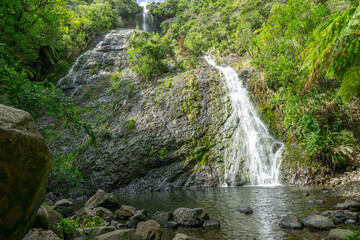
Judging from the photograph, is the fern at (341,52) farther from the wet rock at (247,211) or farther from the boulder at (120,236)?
the boulder at (120,236)

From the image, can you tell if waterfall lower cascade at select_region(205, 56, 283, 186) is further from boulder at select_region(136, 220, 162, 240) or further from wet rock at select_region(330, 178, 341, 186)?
boulder at select_region(136, 220, 162, 240)

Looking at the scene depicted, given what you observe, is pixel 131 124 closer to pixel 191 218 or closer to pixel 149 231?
pixel 191 218

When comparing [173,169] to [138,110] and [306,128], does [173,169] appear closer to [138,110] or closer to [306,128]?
[138,110]

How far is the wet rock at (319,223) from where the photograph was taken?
170 inches

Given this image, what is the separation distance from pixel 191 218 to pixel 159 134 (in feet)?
31.7

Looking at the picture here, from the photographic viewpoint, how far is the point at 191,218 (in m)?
5.43

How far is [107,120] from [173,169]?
7670mm

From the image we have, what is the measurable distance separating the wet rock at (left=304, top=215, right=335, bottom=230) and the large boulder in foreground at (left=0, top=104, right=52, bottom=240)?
212 inches

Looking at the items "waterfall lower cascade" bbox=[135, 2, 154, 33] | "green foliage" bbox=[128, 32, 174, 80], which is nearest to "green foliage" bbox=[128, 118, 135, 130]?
"green foliage" bbox=[128, 32, 174, 80]

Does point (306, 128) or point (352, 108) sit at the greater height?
point (352, 108)

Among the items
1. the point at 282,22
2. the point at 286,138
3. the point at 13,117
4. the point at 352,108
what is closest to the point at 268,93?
the point at 286,138

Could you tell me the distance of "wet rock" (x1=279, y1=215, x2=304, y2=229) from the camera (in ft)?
14.9

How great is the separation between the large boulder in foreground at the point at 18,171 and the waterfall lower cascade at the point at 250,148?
10.8 m

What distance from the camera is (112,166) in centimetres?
1375
